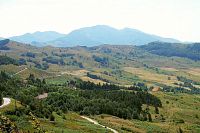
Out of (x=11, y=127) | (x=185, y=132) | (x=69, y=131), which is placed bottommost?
(x=185, y=132)

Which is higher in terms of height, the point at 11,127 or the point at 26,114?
the point at 11,127

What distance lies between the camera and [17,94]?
644 ft

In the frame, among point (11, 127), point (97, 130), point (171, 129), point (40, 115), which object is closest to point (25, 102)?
point (40, 115)

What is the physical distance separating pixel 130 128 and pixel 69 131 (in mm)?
40381

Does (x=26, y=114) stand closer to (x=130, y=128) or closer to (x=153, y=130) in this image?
(x=130, y=128)

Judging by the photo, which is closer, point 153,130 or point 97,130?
point 97,130

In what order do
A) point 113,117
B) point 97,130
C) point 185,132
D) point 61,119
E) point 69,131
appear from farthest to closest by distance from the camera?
1. point 113,117
2. point 185,132
3. point 61,119
4. point 97,130
5. point 69,131

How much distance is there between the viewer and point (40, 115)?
150625mm

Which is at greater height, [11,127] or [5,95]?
[11,127]

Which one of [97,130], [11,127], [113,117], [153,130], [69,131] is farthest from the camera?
[113,117]

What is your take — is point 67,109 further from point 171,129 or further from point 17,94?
point 171,129

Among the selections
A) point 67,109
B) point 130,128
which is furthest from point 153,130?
point 67,109

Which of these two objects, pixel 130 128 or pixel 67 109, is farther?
pixel 67 109

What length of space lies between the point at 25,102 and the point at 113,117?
47724 mm
